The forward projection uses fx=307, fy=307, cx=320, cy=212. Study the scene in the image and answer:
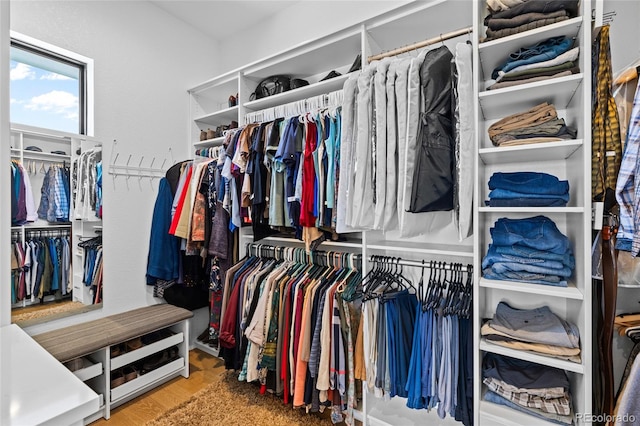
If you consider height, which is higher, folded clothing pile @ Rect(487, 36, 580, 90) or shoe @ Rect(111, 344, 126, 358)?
folded clothing pile @ Rect(487, 36, 580, 90)

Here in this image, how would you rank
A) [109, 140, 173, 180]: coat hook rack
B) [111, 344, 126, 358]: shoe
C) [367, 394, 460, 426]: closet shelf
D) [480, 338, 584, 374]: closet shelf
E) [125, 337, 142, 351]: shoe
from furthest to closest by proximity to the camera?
[109, 140, 173, 180]: coat hook rack → [125, 337, 142, 351]: shoe → [111, 344, 126, 358]: shoe → [367, 394, 460, 426]: closet shelf → [480, 338, 584, 374]: closet shelf

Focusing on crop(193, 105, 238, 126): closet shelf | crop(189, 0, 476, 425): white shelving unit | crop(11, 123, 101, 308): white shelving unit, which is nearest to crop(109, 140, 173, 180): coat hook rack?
crop(11, 123, 101, 308): white shelving unit

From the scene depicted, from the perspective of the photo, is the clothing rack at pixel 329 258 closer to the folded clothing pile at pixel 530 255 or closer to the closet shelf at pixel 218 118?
the folded clothing pile at pixel 530 255

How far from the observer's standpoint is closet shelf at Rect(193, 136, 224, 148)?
2702 mm

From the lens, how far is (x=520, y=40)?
134cm

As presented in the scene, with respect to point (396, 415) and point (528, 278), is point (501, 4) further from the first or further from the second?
point (396, 415)

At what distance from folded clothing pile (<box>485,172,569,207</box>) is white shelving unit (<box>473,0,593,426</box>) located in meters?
0.06

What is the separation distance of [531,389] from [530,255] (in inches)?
22.6

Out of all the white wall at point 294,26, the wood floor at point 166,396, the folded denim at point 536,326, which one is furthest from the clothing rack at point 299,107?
the wood floor at point 166,396

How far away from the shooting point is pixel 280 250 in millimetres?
2215

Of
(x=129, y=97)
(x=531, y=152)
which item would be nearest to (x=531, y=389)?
(x=531, y=152)

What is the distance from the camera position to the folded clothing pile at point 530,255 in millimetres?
1315

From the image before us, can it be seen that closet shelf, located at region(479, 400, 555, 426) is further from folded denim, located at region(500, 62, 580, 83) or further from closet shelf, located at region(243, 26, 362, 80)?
closet shelf, located at region(243, 26, 362, 80)

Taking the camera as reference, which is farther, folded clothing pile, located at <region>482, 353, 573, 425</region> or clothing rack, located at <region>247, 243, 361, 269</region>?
clothing rack, located at <region>247, 243, 361, 269</region>
